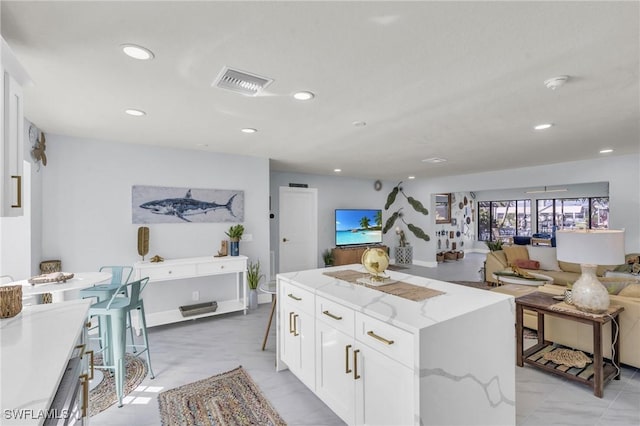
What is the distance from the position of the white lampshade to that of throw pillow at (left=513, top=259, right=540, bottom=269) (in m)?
3.53

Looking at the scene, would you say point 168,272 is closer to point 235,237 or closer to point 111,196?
point 235,237

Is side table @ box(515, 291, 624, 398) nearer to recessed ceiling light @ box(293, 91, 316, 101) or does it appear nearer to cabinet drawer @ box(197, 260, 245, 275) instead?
recessed ceiling light @ box(293, 91, 316, 101)

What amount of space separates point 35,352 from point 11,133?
1075 mm

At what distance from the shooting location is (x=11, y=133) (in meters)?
1.48

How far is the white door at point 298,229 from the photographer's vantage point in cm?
630

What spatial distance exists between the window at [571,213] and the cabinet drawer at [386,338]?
10.3 meters

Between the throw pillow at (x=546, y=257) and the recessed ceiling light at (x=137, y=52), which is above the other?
the recessed ceiling light at (x=137, y=52)

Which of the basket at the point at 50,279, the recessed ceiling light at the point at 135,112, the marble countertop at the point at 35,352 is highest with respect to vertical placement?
the recessed ceiling light at the point at 135,112

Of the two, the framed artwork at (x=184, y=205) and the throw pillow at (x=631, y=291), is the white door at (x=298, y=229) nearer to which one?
the framed artwork at (x=184, y=205)

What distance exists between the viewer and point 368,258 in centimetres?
219

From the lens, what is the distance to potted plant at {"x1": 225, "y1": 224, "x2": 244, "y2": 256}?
4137 mm

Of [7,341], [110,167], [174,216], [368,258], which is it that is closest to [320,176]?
[174,216]

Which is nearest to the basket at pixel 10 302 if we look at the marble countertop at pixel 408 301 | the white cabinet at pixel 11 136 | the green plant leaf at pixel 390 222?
the white cabinet at pixel 11 136

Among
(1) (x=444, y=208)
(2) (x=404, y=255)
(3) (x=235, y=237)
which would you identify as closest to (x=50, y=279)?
(3) (x=235, y=237)
